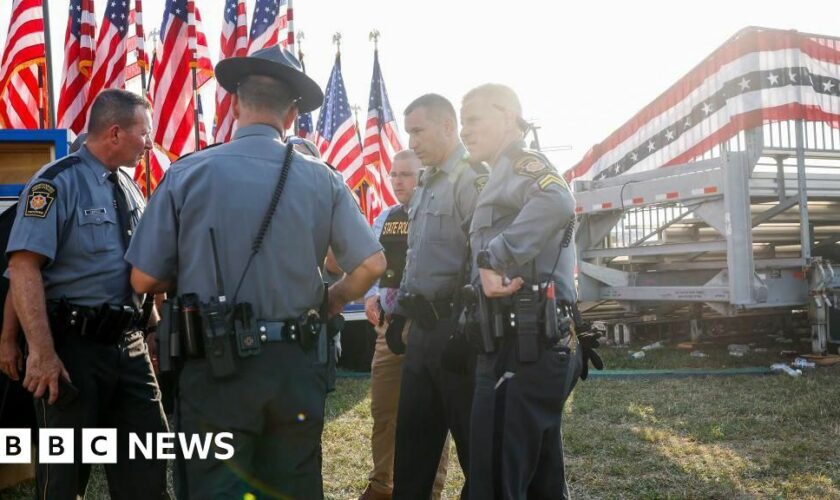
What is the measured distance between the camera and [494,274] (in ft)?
9.25

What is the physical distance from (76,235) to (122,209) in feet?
0.82

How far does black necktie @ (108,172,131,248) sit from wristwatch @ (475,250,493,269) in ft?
5.16

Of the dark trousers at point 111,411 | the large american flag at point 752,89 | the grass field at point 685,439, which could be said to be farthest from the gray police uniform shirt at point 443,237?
the large american flag at point 752,89

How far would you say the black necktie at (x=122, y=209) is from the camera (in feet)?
10.5

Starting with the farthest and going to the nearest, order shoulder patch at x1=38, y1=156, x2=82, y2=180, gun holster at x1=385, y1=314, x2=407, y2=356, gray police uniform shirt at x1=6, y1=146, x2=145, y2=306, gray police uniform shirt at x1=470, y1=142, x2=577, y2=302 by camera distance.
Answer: gun holster at x1=385, y1=314, x2=407, y2=356, shoulder patch at x1=38, y1=156, x2=82, y2=180, gray police uniform shirt at x1=6, y1=146, x2=145, y2=306, gray police uniform shirt at x1=470, y1=142, x2=577, y2=302

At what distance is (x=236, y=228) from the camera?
2.38 meters

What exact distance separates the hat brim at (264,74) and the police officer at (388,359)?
1527 mm

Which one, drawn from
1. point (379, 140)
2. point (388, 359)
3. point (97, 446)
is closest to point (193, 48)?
point (379, 140)

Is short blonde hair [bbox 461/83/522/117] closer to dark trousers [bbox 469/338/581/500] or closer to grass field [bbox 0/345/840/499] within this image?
dark trousers [bbox 469/338/581/500]

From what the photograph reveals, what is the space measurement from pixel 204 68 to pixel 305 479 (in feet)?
28.2

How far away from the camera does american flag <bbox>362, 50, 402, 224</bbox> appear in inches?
505

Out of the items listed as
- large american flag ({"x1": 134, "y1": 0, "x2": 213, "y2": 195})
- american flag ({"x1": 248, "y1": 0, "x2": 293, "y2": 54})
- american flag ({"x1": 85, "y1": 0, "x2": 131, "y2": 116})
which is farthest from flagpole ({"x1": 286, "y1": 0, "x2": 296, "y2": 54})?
american flag ({"x1": 85, "y1": 0, "x2": 131, "y2": 116})

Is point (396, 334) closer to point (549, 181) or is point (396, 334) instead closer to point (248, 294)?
point (549, 181)

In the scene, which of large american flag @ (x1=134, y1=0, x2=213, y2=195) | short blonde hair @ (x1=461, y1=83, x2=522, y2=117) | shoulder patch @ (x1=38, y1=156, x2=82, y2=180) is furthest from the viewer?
large american flag @ (x1=134, y1=0, x2=213, y2=195)
